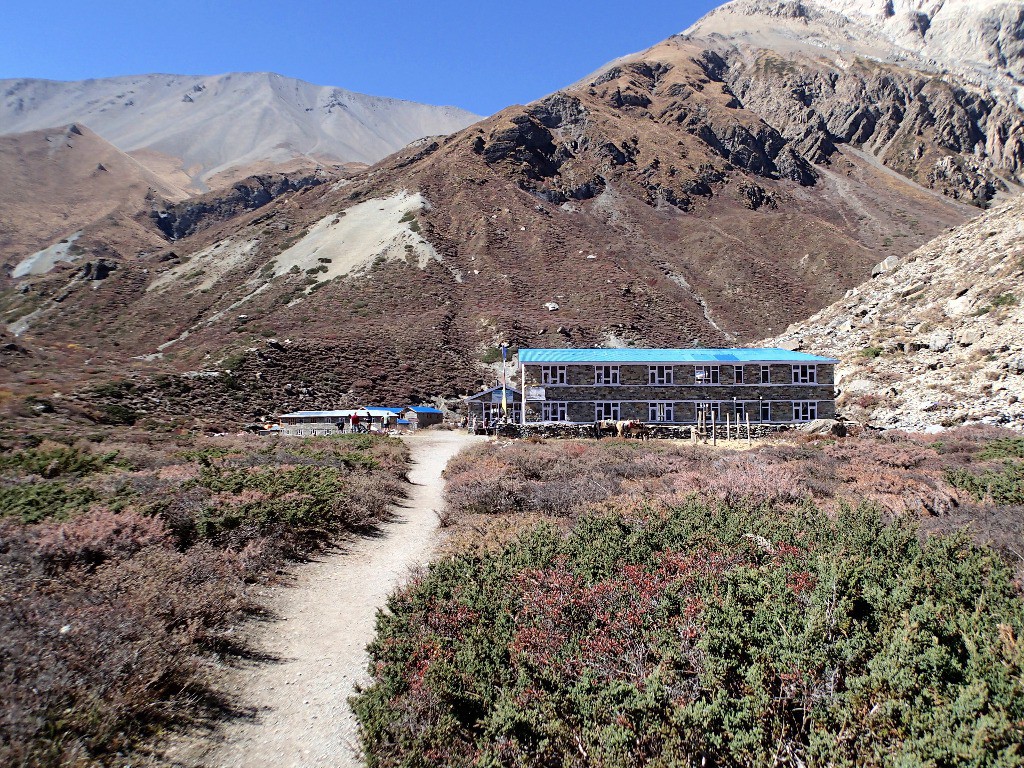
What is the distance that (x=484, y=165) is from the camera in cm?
10694

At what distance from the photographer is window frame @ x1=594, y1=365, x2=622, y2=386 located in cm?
4091

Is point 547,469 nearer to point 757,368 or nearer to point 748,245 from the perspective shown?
point 757,368

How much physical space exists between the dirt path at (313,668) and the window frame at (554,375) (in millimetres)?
29987

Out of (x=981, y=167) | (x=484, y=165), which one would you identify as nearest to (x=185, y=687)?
(x=484, y=165)

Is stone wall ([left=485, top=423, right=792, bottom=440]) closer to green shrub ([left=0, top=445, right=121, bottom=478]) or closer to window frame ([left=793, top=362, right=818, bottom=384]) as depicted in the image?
window frame ([left=793, top=362, right=818, bottom=384])

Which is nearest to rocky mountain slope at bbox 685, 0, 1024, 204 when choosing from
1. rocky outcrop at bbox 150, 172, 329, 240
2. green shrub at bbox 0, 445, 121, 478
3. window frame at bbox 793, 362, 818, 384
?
window frame at bbox 793, 362, 818, 384

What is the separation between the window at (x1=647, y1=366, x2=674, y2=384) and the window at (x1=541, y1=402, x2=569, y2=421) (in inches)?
243

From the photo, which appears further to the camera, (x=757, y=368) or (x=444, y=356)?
(x=444, y=356)

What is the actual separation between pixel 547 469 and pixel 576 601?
498 inches

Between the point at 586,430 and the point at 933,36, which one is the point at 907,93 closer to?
the point at 933,36

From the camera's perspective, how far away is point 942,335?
35094 mm

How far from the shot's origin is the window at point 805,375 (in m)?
39.3

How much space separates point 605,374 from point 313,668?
118 feet

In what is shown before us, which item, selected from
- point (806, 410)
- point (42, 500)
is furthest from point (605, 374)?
point (42, 500)
